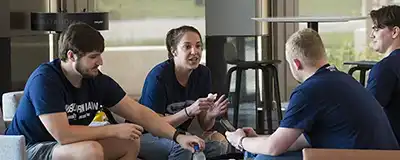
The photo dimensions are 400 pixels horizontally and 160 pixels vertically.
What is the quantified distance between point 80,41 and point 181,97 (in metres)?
0.87

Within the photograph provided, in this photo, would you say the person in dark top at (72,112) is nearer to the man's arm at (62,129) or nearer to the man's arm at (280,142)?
the man's arm at (62,129)

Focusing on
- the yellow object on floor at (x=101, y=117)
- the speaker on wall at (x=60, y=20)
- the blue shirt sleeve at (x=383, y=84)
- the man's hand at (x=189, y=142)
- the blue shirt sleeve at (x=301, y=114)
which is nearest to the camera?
the blue shirt sleeve at (x=301, y=114)

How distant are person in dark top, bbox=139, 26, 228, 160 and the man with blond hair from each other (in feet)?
3.05

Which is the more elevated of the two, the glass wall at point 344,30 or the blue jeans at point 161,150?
the glass wall at point 344,30

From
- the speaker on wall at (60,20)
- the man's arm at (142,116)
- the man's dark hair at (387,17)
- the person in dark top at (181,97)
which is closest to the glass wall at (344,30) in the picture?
the speaker on wall at (60,20)

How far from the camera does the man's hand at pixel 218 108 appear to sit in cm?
364

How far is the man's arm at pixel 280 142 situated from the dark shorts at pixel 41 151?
0.88m

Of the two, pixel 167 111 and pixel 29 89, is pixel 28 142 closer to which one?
pixel 29 89

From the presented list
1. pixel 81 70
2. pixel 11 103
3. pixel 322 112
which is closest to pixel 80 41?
pixel 81 70

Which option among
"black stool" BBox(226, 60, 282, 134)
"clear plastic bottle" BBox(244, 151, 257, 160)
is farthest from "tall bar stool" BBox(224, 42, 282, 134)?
"clear plastic bottle" BBox(244, 151, 257, 160)

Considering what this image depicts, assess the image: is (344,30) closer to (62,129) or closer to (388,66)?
(388,66)

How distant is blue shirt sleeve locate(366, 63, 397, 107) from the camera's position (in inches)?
120

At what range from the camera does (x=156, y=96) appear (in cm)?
367

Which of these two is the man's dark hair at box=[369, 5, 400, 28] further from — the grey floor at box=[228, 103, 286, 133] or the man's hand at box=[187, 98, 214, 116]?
the grey floor at box=[228, 103, 286, 133]
